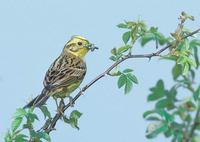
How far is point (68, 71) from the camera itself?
5.30 metres

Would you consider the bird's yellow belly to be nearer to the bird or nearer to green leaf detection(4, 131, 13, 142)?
the bird

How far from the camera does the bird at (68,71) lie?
15.2ft

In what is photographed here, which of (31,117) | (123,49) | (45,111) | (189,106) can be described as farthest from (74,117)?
(189,106)

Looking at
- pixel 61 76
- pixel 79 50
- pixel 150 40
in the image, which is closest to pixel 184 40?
pixel 150 40

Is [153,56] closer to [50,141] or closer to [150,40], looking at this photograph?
[50,141]

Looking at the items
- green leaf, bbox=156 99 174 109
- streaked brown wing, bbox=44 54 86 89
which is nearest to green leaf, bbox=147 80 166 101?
green leaf, bbox=156 99 174 109

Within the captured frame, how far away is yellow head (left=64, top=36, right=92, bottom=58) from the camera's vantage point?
5.47m

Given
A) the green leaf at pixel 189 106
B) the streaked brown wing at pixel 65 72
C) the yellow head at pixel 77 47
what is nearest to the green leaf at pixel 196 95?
the green leaf at pixel 189 106

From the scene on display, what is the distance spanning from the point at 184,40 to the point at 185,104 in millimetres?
1426

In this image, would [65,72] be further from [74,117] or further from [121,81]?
[121,81]

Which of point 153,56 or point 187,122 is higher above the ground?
point 153,56

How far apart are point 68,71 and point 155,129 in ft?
14.7

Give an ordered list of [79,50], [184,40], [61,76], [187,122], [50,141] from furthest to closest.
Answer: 1. [79,50]
2. [61,76]
3. [50,141]
4. [184,40]
5. [187,122]

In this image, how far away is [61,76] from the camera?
5.08m
